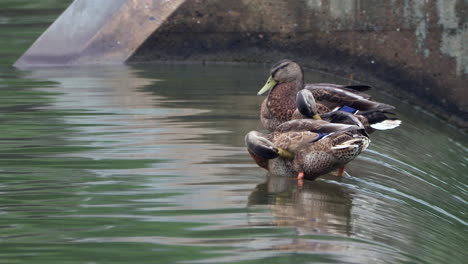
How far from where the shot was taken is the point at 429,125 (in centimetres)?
1170

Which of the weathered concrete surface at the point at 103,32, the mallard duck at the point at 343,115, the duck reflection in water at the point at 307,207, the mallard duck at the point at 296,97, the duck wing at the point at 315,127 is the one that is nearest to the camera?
the duck reflection in water at the point at 307,207

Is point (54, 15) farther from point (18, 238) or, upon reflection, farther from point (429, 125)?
point (18, 238)

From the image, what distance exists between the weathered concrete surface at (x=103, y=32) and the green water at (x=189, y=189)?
1.54 meters

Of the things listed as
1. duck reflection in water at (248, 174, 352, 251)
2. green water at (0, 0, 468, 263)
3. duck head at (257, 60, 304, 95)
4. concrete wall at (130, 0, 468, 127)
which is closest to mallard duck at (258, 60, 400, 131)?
duck head at (257, 60, 304, 95)

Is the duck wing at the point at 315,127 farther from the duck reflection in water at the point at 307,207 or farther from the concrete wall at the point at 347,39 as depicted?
the concrete wall at the point at 347,39

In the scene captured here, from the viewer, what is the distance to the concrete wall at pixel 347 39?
482 inches

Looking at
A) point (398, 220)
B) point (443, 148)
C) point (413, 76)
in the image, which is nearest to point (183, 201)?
point (398, 220)

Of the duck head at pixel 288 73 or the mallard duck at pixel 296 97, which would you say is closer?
the mallard duck at pixel 296 97

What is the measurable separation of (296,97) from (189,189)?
1479 mm

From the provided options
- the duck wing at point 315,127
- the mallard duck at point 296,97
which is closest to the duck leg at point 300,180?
the duck wing at point 315,127

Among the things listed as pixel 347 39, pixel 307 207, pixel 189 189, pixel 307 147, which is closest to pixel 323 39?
pixel 347 39

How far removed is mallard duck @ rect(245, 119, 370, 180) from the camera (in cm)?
659

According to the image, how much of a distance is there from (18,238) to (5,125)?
3.68 m

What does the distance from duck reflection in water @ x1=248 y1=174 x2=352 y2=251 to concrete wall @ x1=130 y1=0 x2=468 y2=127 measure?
5.51 metres
